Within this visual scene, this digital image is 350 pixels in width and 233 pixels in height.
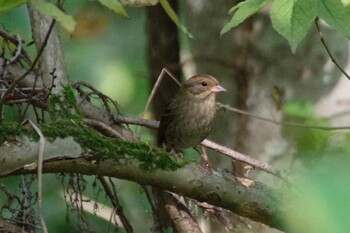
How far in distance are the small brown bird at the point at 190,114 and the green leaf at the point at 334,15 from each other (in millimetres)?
1904

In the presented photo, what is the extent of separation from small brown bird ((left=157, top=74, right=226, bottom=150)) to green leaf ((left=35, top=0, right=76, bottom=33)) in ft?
7.66

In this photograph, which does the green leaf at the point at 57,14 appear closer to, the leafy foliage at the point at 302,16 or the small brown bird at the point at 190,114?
Answer: the leafy foliage at the point at 302,16

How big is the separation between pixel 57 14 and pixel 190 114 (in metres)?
2.85

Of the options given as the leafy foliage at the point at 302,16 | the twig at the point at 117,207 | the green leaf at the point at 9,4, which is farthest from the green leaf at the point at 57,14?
the twig at the point at 117,207

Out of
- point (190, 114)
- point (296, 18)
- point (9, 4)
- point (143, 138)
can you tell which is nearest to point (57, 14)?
point (9, 4)

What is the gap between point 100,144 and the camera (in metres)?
1.97

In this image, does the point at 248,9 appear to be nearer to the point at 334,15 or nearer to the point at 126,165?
the point at 334,15

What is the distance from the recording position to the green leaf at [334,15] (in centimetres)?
164

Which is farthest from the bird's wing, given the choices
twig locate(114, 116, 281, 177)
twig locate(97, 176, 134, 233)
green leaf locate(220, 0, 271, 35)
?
green leaf locate(220, 0, 271, 35)

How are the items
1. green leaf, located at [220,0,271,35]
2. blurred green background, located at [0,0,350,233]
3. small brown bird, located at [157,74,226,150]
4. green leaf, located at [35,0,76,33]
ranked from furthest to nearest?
small brown bird, located at [157,74,226,150] → green leaf, located at [220,0,271,35] → green leaf, located at [35,0,76,33] → blurred green background, located at [0,0,350,233]

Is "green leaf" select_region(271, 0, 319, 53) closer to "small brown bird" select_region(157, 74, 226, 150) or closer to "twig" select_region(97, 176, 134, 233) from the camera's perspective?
"twig" select_region(97, 176, 134, 233)

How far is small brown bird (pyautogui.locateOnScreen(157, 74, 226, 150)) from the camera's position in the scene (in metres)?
3.73

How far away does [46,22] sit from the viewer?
2.88m

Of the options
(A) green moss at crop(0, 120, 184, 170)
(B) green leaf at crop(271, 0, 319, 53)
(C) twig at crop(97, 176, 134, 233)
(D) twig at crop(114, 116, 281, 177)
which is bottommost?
(C) twig at crop(97, 176, 134, 233)
